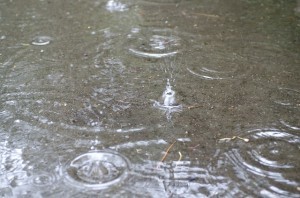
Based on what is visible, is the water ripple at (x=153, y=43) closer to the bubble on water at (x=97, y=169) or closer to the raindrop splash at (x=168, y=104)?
the raindrop splash at (x=168, y=104)

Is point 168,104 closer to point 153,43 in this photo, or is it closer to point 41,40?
point 153,43

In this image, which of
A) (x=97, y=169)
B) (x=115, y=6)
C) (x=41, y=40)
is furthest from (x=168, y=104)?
(x=115, y=6)

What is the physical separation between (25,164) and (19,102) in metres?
0.61

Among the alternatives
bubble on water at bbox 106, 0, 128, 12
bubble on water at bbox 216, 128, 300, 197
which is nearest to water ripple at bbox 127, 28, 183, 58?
bubble on water at bbox 106, 0, 128, 12

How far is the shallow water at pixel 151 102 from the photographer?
5.91 feet

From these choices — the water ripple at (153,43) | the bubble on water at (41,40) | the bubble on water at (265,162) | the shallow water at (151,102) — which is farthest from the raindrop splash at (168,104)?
the bubble on water at (41,40)

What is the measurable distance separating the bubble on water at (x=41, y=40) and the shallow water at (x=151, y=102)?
0.02 metres

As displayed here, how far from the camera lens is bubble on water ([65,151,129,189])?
177cm

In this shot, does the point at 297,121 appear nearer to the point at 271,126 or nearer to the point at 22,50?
the point at 271,126

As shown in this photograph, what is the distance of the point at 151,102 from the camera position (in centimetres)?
236

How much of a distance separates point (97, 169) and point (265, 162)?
778mm

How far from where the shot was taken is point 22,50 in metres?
3.03

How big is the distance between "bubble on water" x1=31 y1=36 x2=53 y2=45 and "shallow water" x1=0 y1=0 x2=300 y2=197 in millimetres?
16

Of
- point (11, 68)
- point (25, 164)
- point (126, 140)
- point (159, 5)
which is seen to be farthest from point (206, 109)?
point (159, 5)
